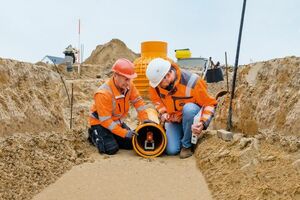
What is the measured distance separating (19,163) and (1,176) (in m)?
0.36

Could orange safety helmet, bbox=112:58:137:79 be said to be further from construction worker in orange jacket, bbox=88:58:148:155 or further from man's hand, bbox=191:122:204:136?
man's hand, bbox=191:122:204:136

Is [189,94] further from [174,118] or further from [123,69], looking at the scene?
[123,69]

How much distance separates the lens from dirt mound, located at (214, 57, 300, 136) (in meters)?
4.33

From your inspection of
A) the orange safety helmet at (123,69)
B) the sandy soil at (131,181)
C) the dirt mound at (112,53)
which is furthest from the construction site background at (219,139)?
the dirt mound at (112,53)

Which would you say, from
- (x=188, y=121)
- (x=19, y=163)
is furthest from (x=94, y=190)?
(x=188, y=121)

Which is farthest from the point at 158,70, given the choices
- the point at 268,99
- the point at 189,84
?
the point at 268,99

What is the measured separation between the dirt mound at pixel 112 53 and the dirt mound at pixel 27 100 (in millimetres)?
18504

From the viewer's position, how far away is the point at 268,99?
16.3ft

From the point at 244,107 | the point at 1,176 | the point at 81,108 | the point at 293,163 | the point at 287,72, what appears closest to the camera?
the point at 293,163

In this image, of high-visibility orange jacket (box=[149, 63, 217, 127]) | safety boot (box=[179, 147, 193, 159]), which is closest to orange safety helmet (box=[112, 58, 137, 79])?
high-visibility orange jacket (box=[149, 63, 217, 127])

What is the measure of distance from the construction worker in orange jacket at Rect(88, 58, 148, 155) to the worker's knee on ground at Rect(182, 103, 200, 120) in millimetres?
617

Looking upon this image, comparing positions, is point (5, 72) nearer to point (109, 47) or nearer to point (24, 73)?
point (24, 73)

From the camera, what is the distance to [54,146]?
193 inches

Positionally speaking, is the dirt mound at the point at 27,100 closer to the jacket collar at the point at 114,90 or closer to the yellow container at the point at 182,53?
the jacket collar at the point at 114,90
